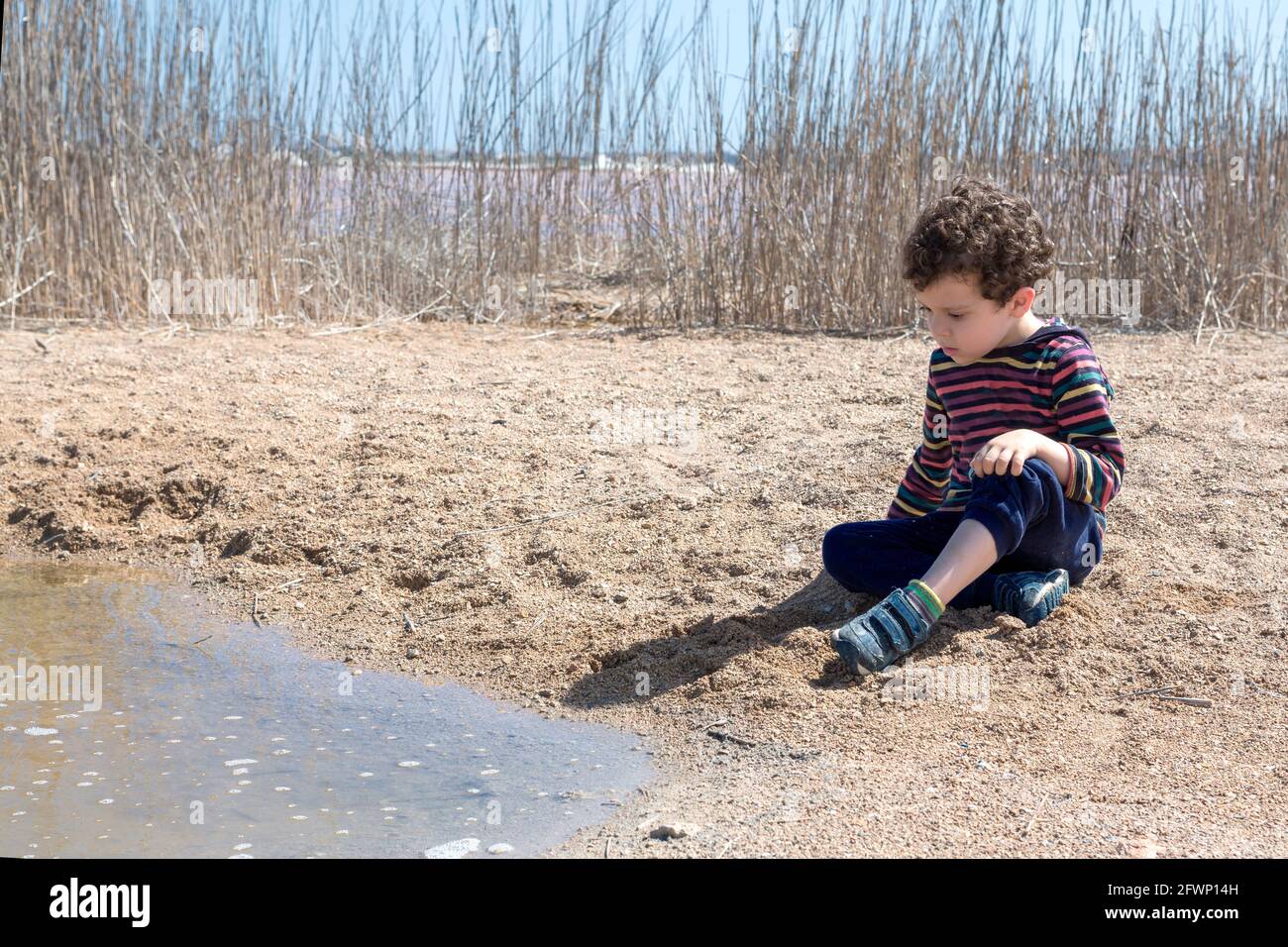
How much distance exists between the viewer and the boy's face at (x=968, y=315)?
2.34m

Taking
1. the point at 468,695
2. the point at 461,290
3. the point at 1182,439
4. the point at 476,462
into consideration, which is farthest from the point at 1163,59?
the point at 468,695

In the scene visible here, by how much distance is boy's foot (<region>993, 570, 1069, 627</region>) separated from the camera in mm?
2434

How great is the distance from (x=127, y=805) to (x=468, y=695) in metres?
0.67

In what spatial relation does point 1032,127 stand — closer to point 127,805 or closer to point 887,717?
point 887,717

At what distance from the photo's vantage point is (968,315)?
2.36 meters

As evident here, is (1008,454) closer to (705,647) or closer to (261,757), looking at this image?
(705,647)

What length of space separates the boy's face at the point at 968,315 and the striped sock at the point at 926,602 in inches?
17.8

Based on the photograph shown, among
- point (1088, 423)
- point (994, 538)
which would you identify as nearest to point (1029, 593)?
point (994, 538)

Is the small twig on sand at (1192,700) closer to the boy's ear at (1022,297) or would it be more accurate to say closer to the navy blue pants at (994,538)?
the navy blue pants at (994,538)

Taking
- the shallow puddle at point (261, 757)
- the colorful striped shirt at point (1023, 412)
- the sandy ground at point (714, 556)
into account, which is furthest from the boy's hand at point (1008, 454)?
the shallow puddle at point (261, 757)

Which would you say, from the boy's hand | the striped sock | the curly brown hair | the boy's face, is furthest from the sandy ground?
the curly brown hair

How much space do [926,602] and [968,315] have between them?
1.74ft

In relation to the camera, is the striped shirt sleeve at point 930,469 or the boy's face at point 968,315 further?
the striped shirt sleeve at point 930,469

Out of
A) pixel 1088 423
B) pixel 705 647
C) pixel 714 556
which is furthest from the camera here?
pixel 714 556
